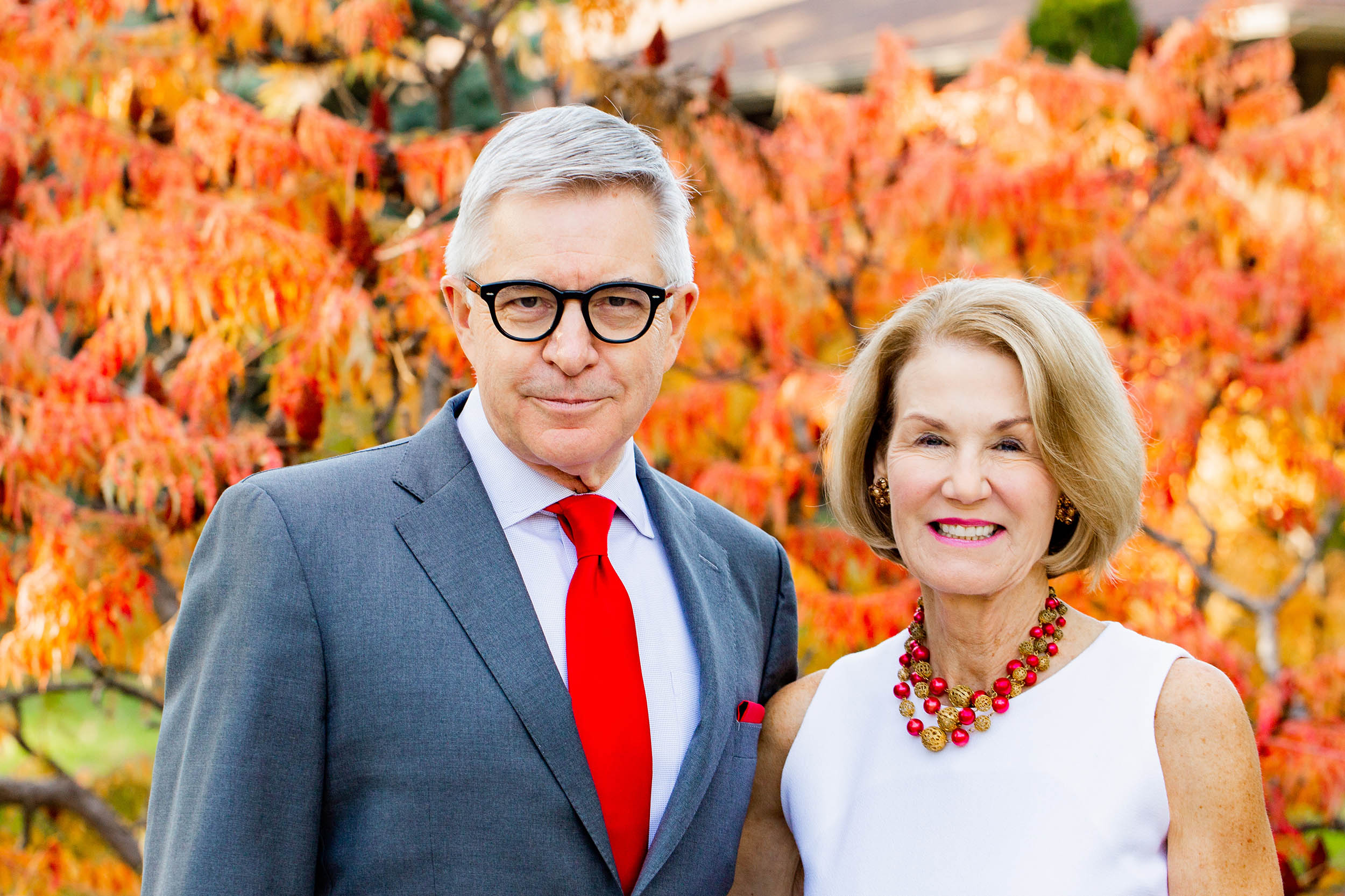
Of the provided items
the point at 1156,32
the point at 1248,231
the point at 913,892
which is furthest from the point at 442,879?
the point at 1156,32

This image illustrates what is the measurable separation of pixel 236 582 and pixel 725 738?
950 millimetres

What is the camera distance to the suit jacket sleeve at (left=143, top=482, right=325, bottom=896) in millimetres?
1848

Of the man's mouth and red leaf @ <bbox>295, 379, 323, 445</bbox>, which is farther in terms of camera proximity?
red leaf @ <bbox>295, 379, 323, 445</bbox>

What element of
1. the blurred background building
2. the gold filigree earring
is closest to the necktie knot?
the gold filigree earring

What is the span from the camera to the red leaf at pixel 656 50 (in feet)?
15.0

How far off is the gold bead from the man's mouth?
39cm

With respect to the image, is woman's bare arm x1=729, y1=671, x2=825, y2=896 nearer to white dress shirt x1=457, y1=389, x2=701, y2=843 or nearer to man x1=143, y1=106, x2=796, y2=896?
man x1=143, y1=106, x2=796, y2=896

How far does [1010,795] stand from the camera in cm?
223

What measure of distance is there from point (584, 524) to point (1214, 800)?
4.01ft

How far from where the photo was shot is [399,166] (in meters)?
4.43

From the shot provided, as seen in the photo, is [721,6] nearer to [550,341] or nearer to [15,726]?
[15,726]

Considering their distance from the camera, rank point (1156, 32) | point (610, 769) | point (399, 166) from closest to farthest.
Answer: point (610, 769)
point (399, 166)
point (1156, 32)

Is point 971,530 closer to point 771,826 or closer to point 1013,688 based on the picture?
point 1013,688

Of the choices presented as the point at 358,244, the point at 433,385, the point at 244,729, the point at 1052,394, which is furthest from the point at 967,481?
the point at 433,385
